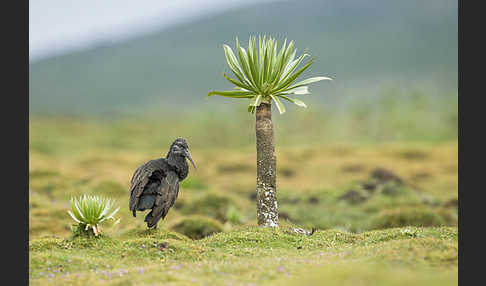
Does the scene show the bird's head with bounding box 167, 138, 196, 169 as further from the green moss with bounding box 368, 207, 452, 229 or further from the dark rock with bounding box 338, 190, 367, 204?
the dark rock with bounding box 338, 190, 367, 204

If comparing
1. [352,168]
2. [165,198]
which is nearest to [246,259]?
[165,198]

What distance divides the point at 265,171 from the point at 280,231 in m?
1.70

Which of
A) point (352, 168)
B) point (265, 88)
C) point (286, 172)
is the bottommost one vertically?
point (286, 172)

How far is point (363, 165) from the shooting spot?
43.4m

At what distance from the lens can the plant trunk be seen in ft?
44.0

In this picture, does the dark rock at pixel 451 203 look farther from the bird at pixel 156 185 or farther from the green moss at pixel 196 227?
Answer: the bird at pixel 156 185

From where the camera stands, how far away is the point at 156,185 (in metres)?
12.2

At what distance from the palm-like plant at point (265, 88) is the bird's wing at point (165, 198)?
96.6 inches

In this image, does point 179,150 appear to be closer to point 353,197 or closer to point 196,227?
point 196,227

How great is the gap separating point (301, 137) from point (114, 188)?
313 ft

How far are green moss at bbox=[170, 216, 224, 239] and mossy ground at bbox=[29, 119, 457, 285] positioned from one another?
1.53ft

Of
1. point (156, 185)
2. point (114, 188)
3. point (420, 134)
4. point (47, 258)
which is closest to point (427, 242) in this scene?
point (156, 185)

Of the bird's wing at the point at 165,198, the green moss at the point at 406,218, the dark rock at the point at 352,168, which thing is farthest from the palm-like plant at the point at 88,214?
the dark rock at the point at 352,168

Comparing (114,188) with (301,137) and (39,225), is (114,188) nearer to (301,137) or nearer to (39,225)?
(39,225)
